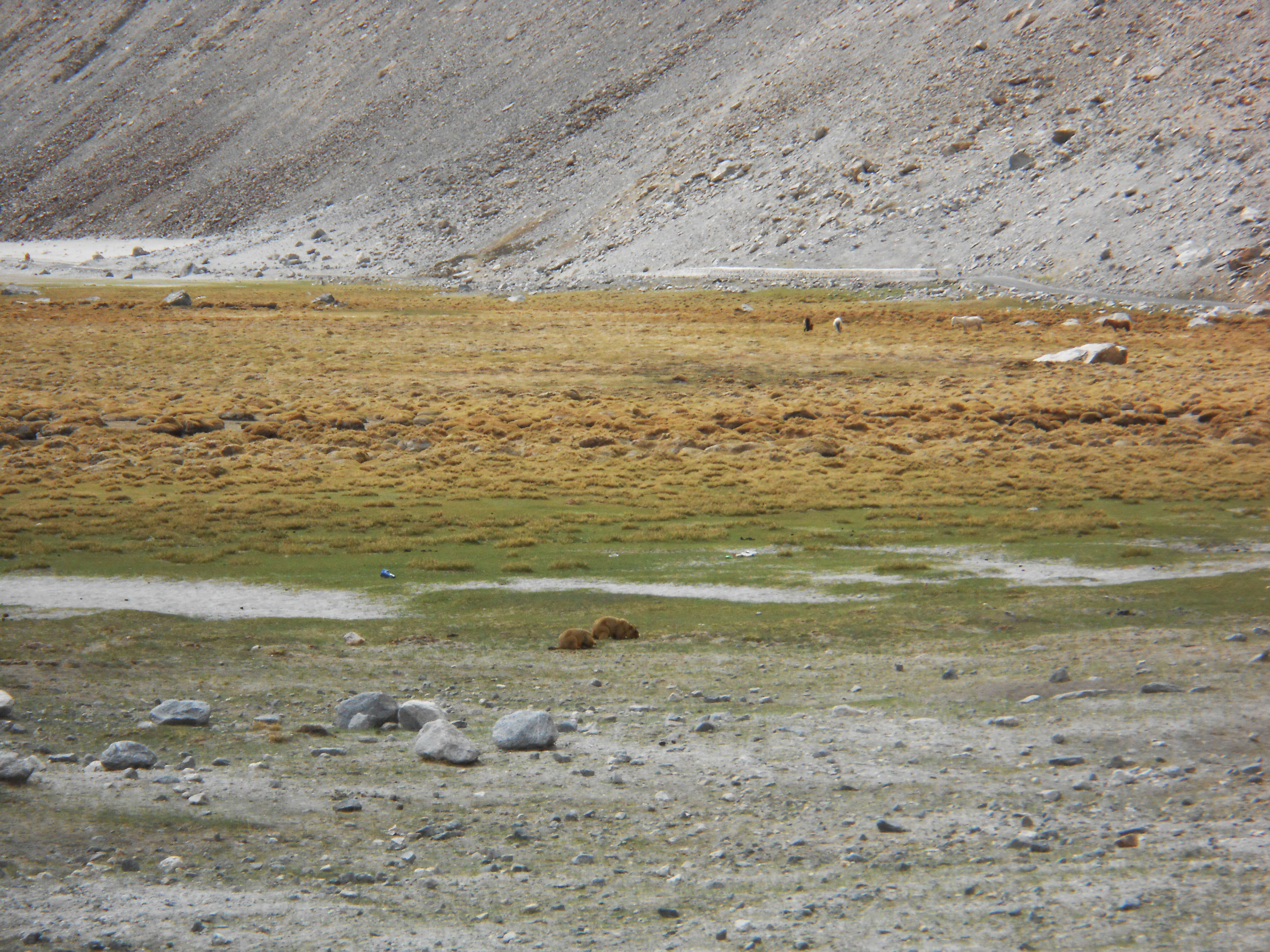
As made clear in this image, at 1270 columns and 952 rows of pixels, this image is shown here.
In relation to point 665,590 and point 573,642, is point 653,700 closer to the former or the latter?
point 573,642

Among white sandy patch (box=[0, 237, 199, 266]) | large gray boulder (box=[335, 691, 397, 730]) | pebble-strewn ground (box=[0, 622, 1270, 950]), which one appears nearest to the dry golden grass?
pebble-strewn ground (box=[0, 622, 1270, 950])

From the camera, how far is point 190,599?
16.2 m

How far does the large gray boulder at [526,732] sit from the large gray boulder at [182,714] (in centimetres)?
268

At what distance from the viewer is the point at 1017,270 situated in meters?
72.2

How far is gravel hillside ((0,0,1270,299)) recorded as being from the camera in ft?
242

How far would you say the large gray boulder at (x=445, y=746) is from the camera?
31.9ft

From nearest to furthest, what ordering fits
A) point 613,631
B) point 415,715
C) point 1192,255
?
1. point 415,715
2. point 613,631
3. point 1192,255

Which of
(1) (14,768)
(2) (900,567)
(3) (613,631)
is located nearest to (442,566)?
(3) (613,631)

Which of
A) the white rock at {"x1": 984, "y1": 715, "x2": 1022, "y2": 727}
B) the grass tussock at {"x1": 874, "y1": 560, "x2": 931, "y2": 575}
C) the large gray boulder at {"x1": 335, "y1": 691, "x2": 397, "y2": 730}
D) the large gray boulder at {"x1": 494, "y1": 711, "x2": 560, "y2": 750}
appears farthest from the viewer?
the grass tussock at {"x1": 874, "y1": 560, "x2": 931, "y2": 575}

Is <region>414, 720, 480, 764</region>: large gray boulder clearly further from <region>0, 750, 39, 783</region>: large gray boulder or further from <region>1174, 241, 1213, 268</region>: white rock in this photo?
<region>1174, 241, 1213, 268</region>: white rock

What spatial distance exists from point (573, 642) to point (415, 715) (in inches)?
130

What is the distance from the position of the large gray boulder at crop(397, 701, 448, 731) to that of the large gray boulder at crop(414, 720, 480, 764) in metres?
0.65

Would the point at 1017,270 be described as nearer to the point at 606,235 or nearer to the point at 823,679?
the point at 606,235

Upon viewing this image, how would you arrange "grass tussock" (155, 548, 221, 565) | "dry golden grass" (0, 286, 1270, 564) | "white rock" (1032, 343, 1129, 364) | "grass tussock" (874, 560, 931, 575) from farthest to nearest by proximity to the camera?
"white rock" (1032, 343, 1129, 364) < "dry golden grass" (0, 286, 1270, 564) < "grass tussock" (155, 548, 221, 565) < "grass tussock" (874, 560, 931, 575)
